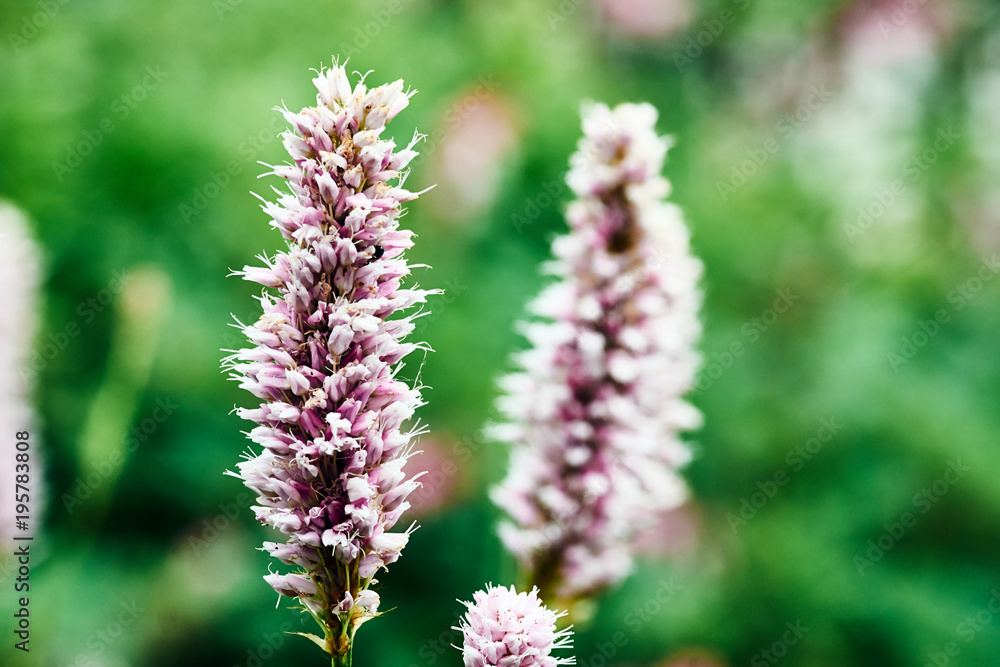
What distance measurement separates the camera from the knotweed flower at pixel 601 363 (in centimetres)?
235

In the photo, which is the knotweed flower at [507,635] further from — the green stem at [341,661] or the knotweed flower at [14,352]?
the knotweed flower at [14,352]

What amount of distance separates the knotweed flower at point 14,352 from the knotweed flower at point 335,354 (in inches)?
66.9

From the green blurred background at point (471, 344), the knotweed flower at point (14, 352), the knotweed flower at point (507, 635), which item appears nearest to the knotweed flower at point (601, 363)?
the green blurred background at point (471, 344)

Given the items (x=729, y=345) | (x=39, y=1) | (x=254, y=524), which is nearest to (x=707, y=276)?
(x=729, y=345)

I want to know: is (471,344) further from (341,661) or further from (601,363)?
(341,661)

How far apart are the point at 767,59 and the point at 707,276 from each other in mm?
3327

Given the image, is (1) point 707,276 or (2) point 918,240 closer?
(1) point 707,276

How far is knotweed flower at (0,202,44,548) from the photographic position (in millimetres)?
2521

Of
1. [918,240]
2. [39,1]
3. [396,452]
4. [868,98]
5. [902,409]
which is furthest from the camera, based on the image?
[868,98]

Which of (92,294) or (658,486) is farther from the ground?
(92,294)

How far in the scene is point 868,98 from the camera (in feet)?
22.5

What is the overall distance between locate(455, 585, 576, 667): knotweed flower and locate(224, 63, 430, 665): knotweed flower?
170 mm

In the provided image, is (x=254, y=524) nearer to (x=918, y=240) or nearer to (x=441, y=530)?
(x=441, y=530)

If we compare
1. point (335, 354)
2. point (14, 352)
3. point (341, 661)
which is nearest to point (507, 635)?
point (341, 661)
